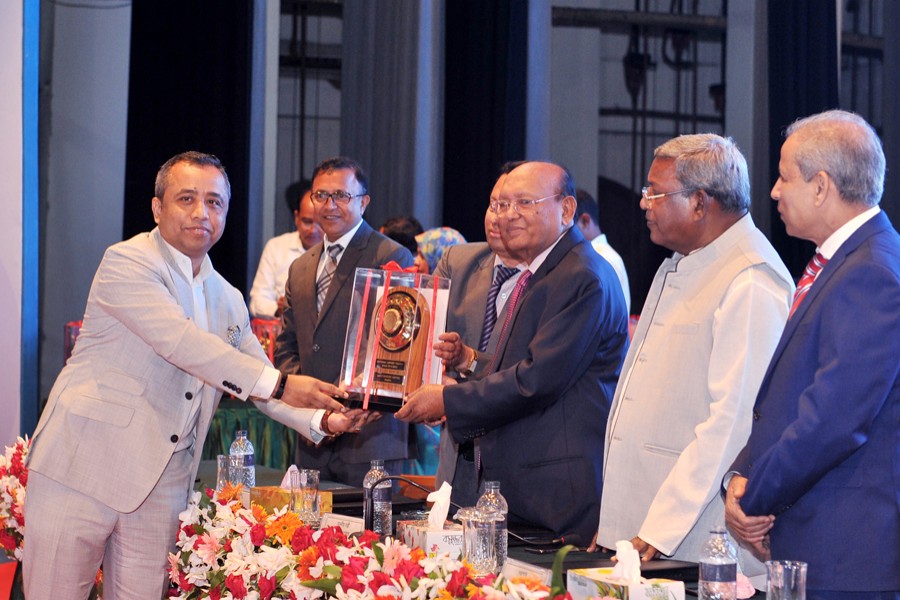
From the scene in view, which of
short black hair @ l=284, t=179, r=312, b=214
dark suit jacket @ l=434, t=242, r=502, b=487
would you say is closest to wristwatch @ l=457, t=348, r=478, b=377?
dark suit jacket @ l=434, t=242, r=502, b=487

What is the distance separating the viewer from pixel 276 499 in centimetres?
259

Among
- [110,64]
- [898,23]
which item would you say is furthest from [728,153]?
[110,64]

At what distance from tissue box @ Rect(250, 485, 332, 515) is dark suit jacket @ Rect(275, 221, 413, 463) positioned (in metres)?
1.01

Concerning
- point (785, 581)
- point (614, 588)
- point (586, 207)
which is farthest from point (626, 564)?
point (586, 207)

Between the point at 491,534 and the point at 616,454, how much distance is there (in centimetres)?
54

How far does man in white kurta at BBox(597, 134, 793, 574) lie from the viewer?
2.28m

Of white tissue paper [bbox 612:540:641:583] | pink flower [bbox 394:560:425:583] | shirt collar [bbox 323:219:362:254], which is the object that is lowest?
pink flower [bbox 394:560:425:583]

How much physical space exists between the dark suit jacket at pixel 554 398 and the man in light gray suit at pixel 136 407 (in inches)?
23.9

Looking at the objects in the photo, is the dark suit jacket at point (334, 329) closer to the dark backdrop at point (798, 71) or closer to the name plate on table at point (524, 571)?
the name plate on table at point (524, 571)

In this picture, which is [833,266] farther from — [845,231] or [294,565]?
[294,565]

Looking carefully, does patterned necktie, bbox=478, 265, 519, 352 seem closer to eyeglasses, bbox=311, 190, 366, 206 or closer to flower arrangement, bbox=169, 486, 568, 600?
eyeglasses, bbox=311, 190, 366, 206

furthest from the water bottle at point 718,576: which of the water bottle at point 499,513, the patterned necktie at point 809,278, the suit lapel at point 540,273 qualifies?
the suit lapel at point 540,273

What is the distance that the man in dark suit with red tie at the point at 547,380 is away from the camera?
277 centimetres

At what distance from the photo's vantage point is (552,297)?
2871 millimetres
